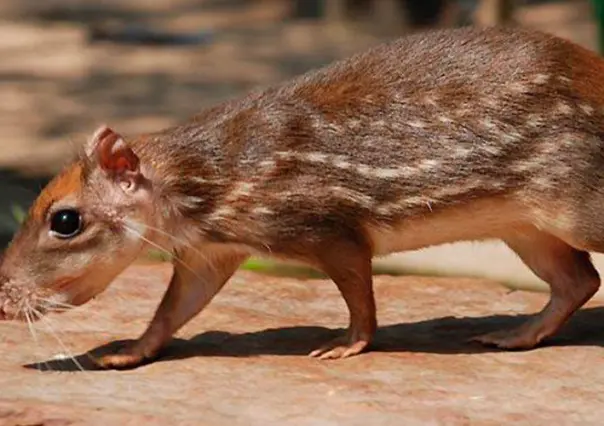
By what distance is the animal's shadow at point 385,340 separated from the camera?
601 cm

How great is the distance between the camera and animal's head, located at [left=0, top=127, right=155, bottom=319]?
18.7ft

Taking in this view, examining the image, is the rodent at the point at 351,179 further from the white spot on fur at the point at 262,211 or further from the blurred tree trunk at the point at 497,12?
the blurred tree trunk at the point at 497,12

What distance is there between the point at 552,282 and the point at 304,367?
1149 millimetres

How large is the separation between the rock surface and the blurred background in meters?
3.52

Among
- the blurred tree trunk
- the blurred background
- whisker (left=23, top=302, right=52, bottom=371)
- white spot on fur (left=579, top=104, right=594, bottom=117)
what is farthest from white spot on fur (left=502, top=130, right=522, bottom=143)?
the blurred tree trunk

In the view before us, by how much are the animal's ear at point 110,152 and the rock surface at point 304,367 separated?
2.41 feet

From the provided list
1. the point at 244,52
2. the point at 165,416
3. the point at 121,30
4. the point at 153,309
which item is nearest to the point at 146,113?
the point at 244,52

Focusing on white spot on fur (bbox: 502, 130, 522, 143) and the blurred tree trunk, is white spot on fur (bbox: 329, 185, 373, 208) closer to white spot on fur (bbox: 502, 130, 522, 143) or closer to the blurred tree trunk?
white spot on fur (bbox: 502, 130, 522, 143)

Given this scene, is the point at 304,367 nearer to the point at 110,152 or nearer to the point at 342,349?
the point at 342,349

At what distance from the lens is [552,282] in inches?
248

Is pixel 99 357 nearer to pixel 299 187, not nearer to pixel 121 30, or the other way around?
pixel 299 187

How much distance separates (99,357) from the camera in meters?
5.98

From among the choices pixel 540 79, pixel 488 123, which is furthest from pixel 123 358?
pixel 540 79

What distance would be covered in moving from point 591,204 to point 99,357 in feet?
6.24
